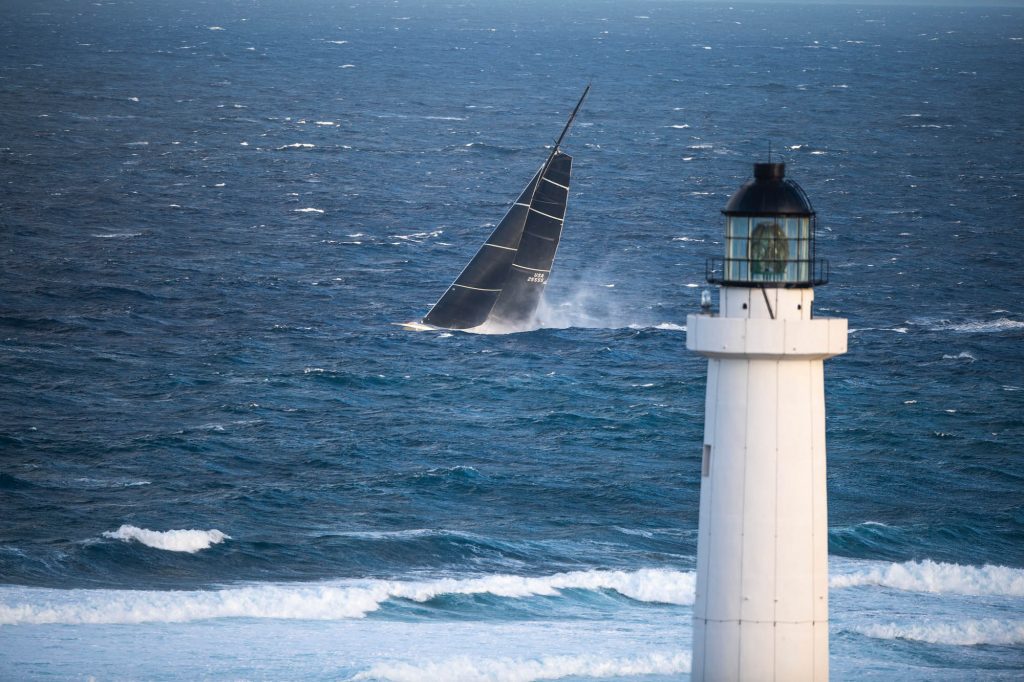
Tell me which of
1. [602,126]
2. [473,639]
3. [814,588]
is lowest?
[473,639]

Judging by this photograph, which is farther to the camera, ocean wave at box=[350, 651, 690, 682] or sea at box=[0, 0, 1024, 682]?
sea at box=[0, 0, 1024, 682]

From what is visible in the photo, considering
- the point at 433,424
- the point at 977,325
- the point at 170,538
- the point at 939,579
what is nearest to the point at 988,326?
the point at 977,325

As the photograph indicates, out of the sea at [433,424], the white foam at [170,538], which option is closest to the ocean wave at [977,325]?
the sea at [433,424]

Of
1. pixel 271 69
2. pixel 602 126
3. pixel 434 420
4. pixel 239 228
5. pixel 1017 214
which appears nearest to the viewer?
pixel 434 420

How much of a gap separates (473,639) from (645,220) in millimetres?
67054

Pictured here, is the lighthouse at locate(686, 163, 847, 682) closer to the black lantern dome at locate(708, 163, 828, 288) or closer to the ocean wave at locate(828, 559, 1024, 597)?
the black lantern dome at locate(708, 163, 828, 288)

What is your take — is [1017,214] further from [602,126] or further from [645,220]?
[602,126]

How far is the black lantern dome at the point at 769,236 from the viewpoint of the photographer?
16797mm

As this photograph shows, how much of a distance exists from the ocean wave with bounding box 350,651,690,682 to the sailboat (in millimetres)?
32044

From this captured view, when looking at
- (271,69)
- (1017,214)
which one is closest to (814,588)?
(1017,214)

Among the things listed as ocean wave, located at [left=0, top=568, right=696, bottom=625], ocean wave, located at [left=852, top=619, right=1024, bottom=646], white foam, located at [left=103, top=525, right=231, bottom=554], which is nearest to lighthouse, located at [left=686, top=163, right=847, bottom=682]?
ocean wave, located at [left=0, top=568, right=696, bottom=625]

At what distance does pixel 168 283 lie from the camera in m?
76.0

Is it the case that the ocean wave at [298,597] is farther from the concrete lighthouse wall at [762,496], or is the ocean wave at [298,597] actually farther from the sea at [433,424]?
the concrete lighthouse wall at [762,496]

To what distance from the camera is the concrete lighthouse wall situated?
1669 centimetres
